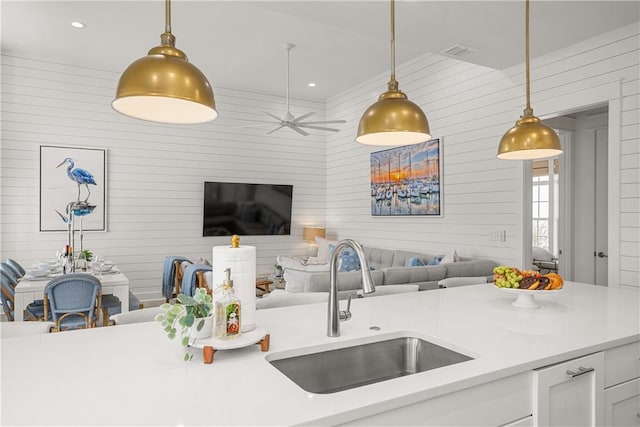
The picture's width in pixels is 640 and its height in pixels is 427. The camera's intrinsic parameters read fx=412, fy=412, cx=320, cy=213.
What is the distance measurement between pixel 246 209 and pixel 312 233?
118 cm

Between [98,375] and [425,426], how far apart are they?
34.4 inches

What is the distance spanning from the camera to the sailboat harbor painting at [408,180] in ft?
16.3

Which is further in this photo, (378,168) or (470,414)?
(378,168)

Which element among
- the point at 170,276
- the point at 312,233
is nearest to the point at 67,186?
the point at 170,276

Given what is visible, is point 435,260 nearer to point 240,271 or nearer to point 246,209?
point 246,209

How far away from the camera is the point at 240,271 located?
132 centimetres

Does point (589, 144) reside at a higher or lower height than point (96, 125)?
lower

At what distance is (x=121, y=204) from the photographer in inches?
227

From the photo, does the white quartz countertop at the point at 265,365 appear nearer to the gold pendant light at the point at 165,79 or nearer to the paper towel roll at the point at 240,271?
the paper towel roll at the point at 240,271

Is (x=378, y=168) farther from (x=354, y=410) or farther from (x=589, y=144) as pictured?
(x=354, y=410)

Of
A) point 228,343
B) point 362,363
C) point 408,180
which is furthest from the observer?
point 408,180

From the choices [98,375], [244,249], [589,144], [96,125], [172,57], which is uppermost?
[96,125]

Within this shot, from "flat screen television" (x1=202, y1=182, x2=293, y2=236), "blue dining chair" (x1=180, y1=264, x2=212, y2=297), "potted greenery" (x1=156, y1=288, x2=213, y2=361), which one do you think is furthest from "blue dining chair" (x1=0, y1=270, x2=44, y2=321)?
"potted greenery" (x1=156, y1=288, x2=213, y2=361)

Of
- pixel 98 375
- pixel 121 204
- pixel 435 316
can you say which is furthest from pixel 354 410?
pixel 121 204
